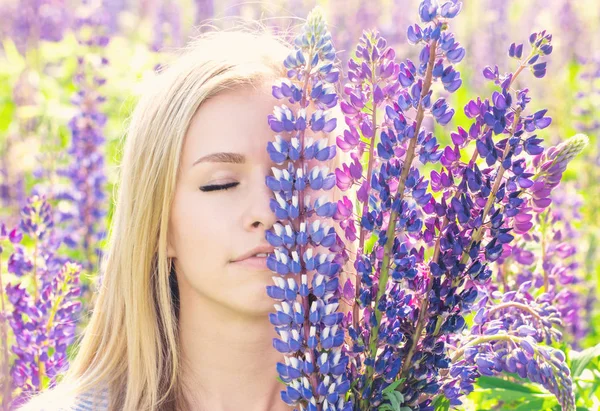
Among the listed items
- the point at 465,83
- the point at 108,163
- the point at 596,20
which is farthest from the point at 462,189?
the point at 596,20

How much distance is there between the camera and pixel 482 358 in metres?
1.68

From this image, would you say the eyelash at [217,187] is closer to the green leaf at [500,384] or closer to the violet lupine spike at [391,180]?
the violet lupine spike at [391,180]

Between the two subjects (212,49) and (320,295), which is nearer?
(320,295)

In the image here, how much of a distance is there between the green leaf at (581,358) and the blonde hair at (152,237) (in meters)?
0.69

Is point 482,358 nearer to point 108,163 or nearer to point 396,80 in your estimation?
point 396,80

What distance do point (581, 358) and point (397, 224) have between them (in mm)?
801

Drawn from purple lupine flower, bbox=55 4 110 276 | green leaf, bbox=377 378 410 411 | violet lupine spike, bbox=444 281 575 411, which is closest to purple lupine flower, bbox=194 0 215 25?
purple lupine flower, bbox=55 4 110 276

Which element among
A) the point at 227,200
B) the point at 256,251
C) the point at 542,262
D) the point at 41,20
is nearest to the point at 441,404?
the point at 256,251

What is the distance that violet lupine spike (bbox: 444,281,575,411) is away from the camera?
5.10ft

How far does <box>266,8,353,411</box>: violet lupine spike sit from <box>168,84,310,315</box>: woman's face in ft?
0.79

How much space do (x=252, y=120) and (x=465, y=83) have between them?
4420 millimetres

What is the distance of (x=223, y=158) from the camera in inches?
79.8

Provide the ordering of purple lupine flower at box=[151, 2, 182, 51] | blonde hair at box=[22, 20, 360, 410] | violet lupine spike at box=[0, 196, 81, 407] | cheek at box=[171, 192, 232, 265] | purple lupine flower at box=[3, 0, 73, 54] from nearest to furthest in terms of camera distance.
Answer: cheek at box=[171, 192, 232, 265] < blonde hair at box=[22, 20, 360, 410] < violet lupine spike at box=[0, 196, 81, 407] < purple lupine flower at box=[151, 2, 182, 51] < purple lupine flower at box=[3, 0, 73, 54]

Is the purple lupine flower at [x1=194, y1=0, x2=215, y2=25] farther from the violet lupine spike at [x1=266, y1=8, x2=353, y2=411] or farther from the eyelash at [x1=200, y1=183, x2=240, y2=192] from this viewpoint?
the violet lupine spike at [x1=266, y1=8, x2=353, y2=411]
